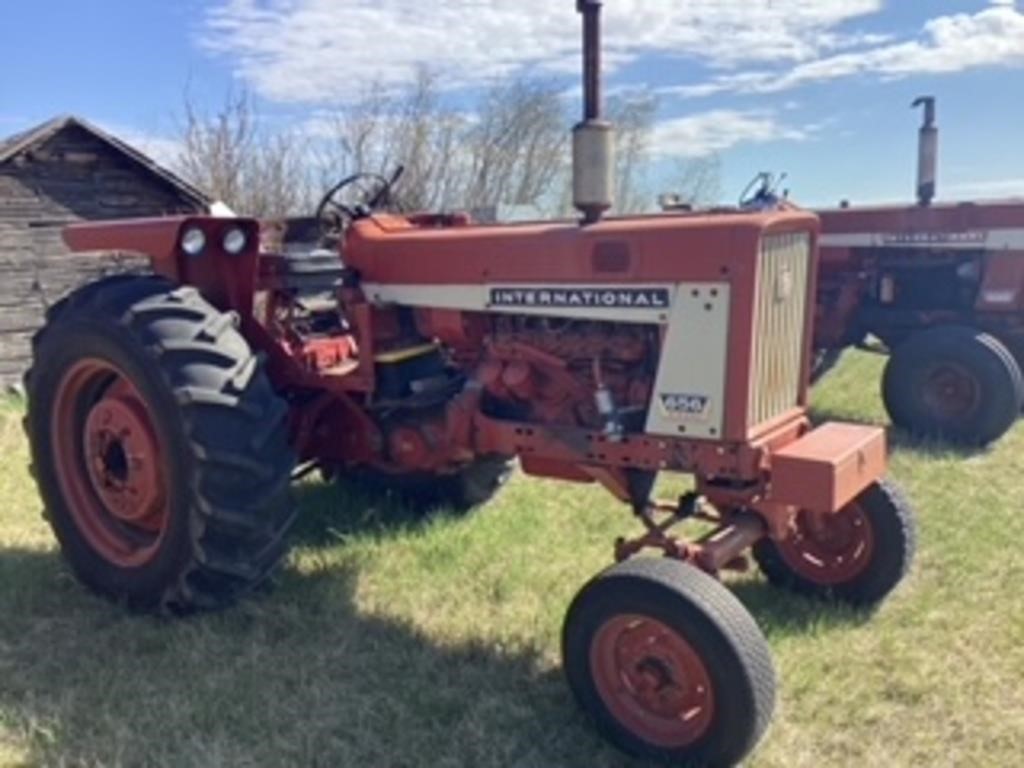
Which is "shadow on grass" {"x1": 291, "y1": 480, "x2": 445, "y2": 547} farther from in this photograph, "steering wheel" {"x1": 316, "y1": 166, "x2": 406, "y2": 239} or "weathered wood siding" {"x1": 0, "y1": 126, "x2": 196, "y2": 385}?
"weathered wood siding" {"x1": 0, "y1": 126, "x2": 196, "y2": 385}

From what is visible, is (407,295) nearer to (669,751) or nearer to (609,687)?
(609,687)

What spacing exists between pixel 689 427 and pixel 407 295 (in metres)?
1.19

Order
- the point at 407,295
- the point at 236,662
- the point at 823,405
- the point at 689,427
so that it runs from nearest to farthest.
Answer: the point at 689,427
the point at 236,662
the point at 407,295
the point at 823,405

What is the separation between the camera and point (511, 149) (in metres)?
23.7

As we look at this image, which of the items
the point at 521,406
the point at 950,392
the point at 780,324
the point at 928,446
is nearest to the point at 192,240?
the point at 521,406

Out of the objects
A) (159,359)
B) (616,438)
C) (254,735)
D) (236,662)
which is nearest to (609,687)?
(616,438)

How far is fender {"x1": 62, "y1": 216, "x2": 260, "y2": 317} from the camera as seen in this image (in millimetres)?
3766

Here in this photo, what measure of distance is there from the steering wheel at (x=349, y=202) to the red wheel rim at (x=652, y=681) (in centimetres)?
199

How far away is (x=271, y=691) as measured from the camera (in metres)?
3.16

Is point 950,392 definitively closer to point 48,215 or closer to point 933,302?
point 933,302

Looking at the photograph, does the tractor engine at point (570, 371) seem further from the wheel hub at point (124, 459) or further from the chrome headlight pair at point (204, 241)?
the wheel hub at point (124, 459)

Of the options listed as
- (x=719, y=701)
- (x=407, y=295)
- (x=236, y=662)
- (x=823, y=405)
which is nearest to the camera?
(x=719, y=701)

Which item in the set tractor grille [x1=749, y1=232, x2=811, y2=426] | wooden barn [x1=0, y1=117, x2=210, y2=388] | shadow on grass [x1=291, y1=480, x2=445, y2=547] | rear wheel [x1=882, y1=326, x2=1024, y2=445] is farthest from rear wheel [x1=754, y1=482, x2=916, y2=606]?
wooden barn [x1=0, y1=117, x2=210, y2=388]

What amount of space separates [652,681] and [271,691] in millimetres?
1227
